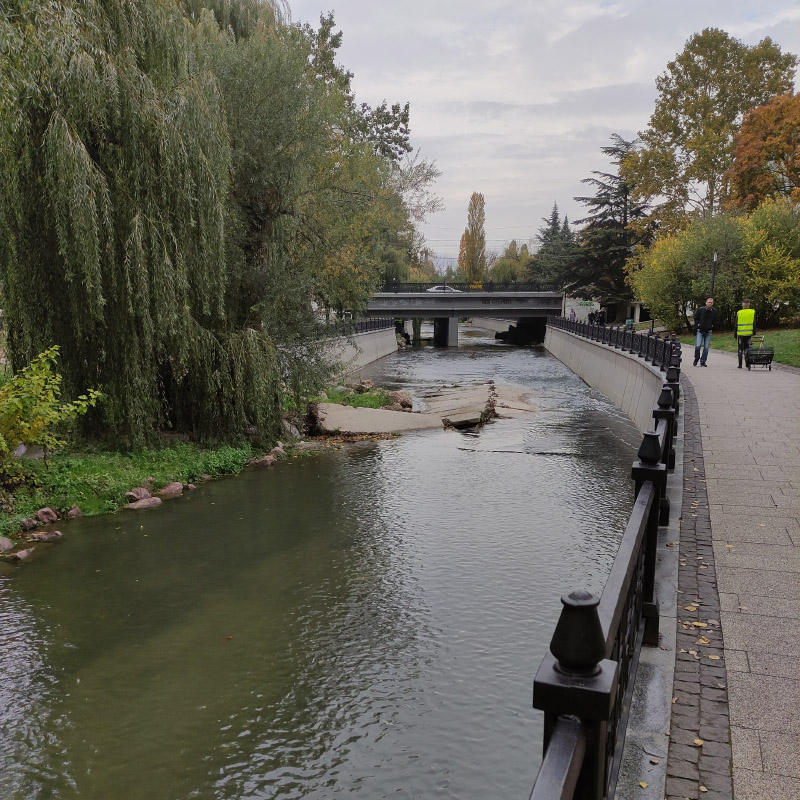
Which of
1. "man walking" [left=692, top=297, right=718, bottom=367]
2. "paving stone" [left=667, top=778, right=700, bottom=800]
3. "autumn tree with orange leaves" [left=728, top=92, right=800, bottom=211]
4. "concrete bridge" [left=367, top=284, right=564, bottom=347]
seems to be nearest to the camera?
"paving stone" [left=667, top=778, right=700, bottom=800]

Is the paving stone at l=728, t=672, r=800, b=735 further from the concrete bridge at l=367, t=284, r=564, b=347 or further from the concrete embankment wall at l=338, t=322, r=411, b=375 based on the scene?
the concrete bridge at l=367, t=284, r=564, b=347

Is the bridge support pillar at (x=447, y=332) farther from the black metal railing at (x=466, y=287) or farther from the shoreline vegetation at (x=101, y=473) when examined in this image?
the shoreline vegetation at (x=101, y=473)

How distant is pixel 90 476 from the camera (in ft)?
37.5

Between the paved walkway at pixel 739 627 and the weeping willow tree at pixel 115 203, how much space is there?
8.64 meters

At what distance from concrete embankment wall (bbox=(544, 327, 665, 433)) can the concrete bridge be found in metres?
13.9

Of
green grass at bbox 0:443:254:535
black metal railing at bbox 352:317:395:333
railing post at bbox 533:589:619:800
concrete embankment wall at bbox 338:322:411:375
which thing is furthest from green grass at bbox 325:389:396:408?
railing post at bbox 533:589:619:800

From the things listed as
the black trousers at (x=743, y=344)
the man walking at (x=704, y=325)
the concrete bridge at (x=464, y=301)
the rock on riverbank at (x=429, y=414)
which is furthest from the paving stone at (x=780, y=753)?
the concrete bridge at (x=464, y=301)

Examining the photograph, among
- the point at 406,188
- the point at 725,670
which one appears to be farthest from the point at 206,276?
the point at 406,188

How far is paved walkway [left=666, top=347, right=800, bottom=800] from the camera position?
331cm

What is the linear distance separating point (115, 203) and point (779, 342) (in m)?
23.9

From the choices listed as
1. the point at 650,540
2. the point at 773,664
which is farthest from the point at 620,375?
the point at 773,664

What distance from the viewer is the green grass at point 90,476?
34.9 feet

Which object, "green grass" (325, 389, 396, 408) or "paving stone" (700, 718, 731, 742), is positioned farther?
"green grass" (325, 389, 396, 408)

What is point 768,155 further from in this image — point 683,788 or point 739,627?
point 683,788
